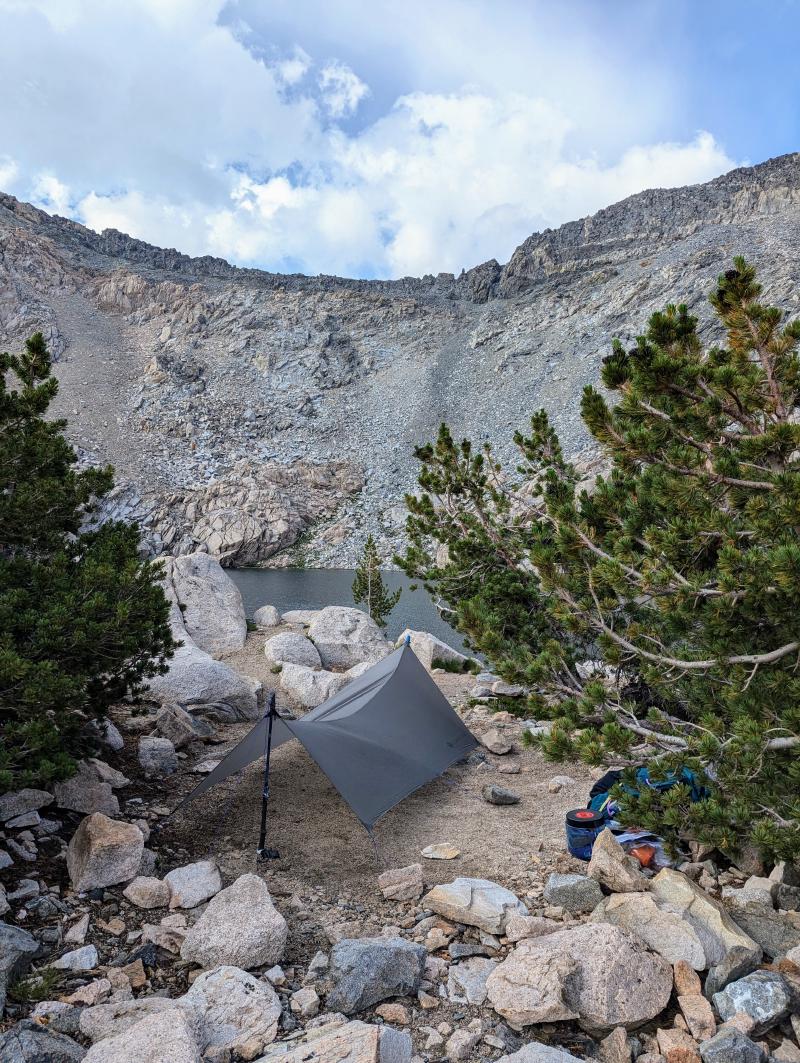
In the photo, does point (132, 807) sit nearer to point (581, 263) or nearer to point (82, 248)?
point (581, 263)

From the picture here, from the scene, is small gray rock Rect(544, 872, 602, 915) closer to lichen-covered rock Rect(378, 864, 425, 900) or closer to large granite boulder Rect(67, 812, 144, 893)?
lichen-covered rock Rect(378, 864, 425, 900)

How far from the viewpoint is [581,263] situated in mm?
104125

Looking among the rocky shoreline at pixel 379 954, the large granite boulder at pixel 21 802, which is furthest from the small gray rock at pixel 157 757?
the large granite boulder at pixel 21 802

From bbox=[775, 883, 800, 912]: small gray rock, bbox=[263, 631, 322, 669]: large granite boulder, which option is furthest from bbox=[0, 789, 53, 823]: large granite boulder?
bbox=[263, 631, 322, 669]: large granite boulder

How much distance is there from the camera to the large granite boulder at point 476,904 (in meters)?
5.52

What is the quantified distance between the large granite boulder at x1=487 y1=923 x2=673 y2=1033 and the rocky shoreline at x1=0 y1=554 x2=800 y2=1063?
0.04 feet

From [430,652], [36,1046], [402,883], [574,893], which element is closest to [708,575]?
[574,893]

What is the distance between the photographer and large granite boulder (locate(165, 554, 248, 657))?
18.4m

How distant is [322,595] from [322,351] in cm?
6433

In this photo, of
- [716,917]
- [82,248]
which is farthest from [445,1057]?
[82,248]

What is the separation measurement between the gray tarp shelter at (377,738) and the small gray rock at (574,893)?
8.11 feet

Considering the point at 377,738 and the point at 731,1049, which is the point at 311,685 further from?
the point at 731,1049

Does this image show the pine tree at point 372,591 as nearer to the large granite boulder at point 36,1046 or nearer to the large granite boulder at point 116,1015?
the large granite boulder at point 116,1015

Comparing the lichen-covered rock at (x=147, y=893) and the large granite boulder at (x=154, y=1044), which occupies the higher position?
the large granite boulder at (x=154, y=1044)
